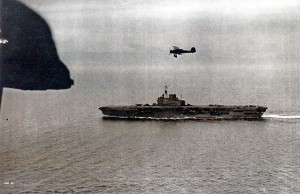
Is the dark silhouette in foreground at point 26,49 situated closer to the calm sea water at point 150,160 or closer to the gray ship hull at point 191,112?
the calm sea water at point 150,160

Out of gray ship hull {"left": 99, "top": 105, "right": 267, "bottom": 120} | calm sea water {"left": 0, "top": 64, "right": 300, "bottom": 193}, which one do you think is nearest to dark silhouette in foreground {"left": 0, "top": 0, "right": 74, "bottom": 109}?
calm sea water {"left": 0, "top": 64, "right": 300, "bottom": 193}

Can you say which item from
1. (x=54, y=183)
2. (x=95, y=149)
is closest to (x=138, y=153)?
(x=95, y=149)

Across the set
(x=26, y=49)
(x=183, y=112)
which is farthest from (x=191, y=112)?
(x=26, y=49)

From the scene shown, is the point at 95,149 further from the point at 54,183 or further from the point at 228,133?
the point at 228,133

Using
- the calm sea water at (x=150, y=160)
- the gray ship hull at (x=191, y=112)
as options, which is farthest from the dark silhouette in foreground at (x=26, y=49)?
the gray ship hull at (x=191, y=112)

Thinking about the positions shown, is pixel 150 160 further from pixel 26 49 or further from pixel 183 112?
pixel 183 112
